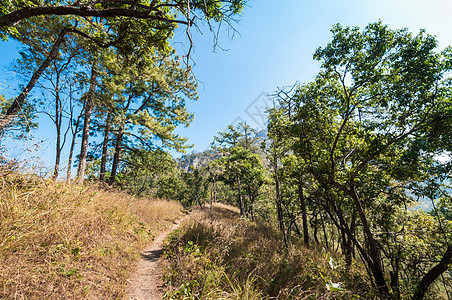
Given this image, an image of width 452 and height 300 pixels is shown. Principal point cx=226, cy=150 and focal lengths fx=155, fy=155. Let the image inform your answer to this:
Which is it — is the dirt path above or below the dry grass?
below

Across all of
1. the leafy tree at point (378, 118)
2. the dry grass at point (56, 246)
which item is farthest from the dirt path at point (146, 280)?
the leafy tree at point (378, 118)

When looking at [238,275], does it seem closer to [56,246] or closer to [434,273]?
[56,246]

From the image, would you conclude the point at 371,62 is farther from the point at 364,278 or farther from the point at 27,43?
the point at 27,43

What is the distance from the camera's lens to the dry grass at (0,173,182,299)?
7.43 feet

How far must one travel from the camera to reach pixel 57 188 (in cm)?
405

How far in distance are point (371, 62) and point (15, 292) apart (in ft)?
28.5

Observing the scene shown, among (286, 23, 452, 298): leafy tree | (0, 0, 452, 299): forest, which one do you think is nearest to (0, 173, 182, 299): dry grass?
(0, 0, 452, 299): forest

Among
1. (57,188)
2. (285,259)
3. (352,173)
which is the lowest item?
(285,259)

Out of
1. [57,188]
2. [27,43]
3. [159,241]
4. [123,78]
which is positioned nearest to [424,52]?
[57,188]

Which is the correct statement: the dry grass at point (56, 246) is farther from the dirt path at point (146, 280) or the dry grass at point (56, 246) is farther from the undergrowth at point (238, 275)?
the undergrowth at point (238, 275)

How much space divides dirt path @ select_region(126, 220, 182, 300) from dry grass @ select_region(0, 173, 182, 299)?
0.25 meters

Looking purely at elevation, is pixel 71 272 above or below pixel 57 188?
below

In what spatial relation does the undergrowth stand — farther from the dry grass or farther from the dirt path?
the dry grass

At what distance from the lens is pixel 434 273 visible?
171 inches
